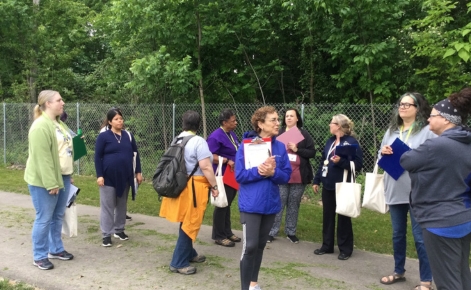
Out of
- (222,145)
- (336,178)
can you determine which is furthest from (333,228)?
(222,145)

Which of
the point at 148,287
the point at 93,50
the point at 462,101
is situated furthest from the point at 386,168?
the point at 93,50

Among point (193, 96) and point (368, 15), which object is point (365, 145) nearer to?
point (368, 15)

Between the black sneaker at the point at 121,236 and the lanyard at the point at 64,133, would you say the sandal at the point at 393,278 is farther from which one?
the lanyard at the point at 64,133

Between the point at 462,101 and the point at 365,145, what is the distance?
5947mm

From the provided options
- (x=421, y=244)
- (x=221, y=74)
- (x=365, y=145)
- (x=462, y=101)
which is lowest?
(x=421, y=244)

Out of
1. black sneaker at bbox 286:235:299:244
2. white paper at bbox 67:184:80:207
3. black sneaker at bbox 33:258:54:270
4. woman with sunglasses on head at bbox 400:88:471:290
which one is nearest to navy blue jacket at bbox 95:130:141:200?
white paper at bbox 67:184:80:207

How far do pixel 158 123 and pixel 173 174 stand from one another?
7047 mm

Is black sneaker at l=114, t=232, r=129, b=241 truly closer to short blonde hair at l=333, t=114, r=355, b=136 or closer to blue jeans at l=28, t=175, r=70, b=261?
blue jeans at l=28, t=175, r=70, b=261

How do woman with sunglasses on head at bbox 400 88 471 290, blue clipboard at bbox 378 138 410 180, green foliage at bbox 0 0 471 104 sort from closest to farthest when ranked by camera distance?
1. woman with sunglasses on head at bbox 400 88 471 290
2. blue clipboard at bbox 378 138 410 180
3. green foliage at bbox 0 0 471 104

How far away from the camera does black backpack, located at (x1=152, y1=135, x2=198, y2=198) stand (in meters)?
4.66

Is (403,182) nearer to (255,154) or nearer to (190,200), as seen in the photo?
(255,154)

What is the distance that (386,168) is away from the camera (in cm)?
443

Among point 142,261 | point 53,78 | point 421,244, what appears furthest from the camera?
point 53,78

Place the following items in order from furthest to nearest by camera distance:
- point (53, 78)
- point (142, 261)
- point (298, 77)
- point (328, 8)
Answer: point (53, 78) < point (298, 77) < point (328, 8) < point (142, 261)
